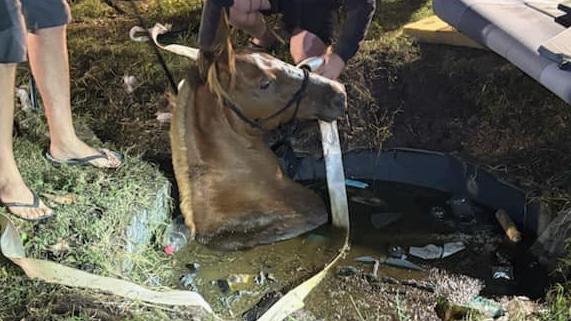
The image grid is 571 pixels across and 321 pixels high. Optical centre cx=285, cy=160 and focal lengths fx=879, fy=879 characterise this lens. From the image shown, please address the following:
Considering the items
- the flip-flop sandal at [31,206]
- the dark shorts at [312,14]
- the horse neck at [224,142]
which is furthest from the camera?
the dark shorts at [312,14]

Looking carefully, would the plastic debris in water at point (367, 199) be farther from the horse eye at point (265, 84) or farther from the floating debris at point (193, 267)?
the horse eye at point (265, 84)

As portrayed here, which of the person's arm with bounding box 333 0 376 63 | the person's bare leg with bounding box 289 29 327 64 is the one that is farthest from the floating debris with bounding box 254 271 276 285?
the person's bare leg with bounding box 289 29 327 64

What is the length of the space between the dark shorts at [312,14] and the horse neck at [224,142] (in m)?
0.74

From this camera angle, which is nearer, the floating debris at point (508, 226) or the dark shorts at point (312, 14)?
the floating debris at point (508, 226)

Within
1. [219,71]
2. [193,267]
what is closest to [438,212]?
[193,267]

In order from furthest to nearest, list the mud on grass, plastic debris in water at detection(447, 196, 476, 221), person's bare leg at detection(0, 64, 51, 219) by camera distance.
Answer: plastic debris in water at detection(447, 196, 476, 221) → person's bare leg at detection(0, 64, 51, 219) → the mud on grass

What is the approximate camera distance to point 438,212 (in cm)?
393

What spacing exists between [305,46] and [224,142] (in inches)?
31.7

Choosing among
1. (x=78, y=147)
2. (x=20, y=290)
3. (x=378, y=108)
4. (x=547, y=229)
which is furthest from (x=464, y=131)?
(x=20, y=290)

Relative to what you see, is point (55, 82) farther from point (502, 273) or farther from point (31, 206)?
point (502, 273)

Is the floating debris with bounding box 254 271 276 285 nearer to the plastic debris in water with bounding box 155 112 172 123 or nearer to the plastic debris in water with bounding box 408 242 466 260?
the plastic debris in water with bounding box 408 242 466 260

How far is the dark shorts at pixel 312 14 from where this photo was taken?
13.1ft

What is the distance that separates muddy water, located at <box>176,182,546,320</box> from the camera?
10.8 feet

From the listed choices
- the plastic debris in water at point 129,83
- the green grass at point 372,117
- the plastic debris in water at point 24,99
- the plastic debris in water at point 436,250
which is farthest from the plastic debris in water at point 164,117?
the plastic debris in water at point 436,250
